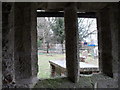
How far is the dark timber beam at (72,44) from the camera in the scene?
1.27 meters

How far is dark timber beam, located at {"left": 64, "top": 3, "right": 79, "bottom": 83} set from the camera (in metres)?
1.27

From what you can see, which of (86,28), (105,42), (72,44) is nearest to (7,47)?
(72,44)

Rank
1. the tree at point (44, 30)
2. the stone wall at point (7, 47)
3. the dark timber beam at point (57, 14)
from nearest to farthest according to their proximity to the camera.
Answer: the stone wall at point (7, 47) → the dark timber beam at point (57, 14) → the tree at point (44, 30)

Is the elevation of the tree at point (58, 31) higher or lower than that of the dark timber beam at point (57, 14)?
lower

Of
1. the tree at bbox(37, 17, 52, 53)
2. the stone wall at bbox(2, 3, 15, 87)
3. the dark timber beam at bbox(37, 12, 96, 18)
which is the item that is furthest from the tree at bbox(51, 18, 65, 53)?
the stone wall at bbox(2, 3, 15, 87)

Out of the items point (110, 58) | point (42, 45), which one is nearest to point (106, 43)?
point (110, 58)

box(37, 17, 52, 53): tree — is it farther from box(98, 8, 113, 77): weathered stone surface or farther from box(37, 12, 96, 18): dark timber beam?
box(98, 8, 113, 77): weathered stone surface

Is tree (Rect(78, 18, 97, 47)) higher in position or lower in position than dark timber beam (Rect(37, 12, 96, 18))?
lower

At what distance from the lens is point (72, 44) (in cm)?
128

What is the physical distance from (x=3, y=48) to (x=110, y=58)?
102cm

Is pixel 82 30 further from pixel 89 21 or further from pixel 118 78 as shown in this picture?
pixel 118 78

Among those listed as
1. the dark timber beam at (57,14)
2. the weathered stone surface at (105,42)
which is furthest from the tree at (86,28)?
the weathered stone surface at (105,42)

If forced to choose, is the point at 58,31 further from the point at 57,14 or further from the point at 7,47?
the point at 7,47

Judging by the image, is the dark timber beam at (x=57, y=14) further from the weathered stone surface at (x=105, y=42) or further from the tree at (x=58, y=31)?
the tree at (x=58, y=31)
